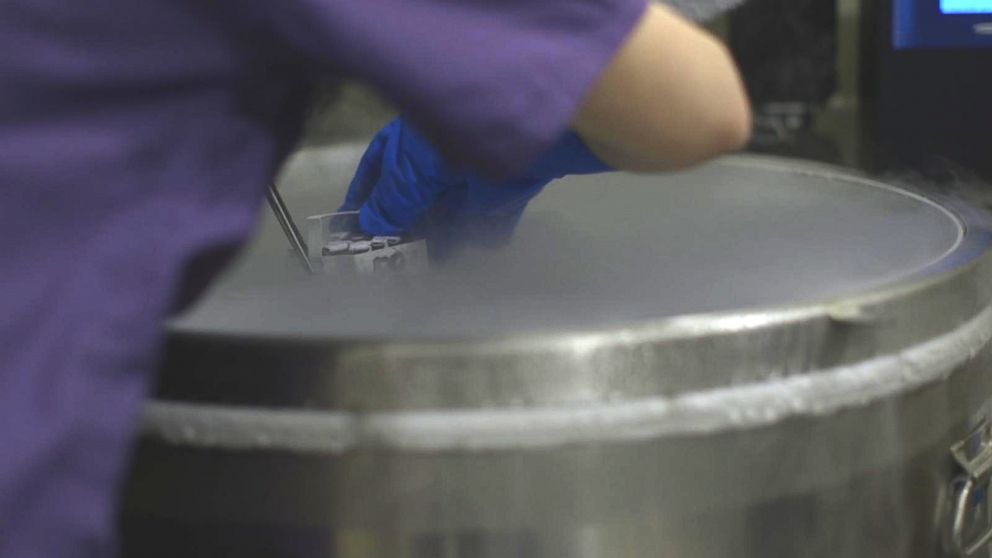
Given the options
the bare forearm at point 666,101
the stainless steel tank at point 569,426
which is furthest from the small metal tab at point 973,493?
the bare forearm at point 666,101

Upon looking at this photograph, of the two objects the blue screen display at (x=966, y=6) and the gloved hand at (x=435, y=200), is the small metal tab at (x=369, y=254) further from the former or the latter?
the blue screen display at (x=966, y=6)

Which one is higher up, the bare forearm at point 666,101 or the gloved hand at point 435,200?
the bare forearm at point 666,101

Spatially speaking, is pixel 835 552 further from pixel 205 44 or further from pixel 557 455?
pixel 205 44

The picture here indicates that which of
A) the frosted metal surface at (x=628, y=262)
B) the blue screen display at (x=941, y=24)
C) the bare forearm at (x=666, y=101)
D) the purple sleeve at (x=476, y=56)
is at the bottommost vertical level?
the blue screen display at (x=941, y=24)

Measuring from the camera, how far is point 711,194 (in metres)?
0.75

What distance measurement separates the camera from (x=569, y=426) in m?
0.40

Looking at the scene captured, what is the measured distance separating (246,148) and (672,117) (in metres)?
0.14

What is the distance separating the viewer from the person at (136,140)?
323 millimetres

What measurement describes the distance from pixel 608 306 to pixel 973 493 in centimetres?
19

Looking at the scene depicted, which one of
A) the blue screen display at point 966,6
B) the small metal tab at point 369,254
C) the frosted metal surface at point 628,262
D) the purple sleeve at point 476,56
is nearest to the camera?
the purple sleeve at point 476,56

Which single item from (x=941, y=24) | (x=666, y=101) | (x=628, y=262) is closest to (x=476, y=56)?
(x=666, y=101)

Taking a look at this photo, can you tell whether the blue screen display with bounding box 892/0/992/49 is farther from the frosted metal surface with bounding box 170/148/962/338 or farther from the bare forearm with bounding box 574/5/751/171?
the bare forearm with bounding box 574/5/751/171

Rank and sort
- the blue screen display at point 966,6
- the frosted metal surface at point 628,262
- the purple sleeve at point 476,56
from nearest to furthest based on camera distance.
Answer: the purple sleeve at point 476,56 < the frosted metal surface at point 628,262 < the blue screen display at point 966,6

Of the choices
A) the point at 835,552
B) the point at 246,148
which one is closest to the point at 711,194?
the point at 835,552
